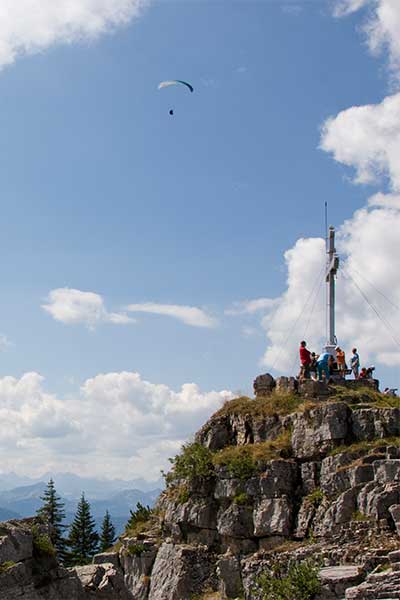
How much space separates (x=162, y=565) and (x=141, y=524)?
6.48 m

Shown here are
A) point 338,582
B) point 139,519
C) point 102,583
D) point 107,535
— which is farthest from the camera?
point 107,535

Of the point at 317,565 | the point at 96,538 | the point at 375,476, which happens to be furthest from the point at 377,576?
the point at 96,538

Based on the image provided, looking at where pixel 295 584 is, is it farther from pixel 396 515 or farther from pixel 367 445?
pixel 367 445

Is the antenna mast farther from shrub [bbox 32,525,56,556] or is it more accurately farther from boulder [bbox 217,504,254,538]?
shrub [bbox 32,525,56,556]

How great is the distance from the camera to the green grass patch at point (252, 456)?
41812mm

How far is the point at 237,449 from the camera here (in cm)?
4384

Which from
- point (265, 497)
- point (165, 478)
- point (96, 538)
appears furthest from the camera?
point (96, 538)

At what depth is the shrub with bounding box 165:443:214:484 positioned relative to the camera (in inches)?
1722

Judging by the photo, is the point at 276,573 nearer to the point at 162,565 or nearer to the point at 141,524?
the point at 162,565

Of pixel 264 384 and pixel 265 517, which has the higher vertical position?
pixel 264 384

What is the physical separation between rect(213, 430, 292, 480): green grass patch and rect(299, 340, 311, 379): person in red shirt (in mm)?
4298

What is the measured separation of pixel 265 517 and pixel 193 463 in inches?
242

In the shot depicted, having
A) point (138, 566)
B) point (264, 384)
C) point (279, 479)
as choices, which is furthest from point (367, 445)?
point (138, 566)

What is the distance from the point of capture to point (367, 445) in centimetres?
3969
